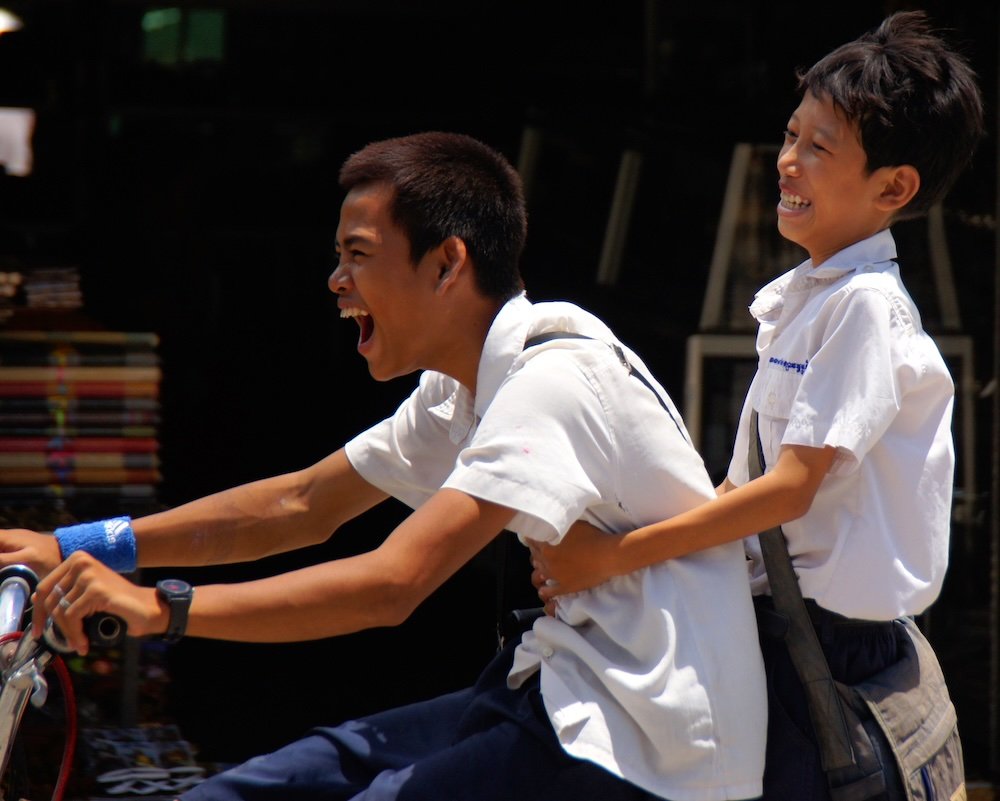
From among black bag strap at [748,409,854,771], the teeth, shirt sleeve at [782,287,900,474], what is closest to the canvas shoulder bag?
black bag strap at [748,409,854,771]

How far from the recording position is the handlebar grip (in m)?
1.93

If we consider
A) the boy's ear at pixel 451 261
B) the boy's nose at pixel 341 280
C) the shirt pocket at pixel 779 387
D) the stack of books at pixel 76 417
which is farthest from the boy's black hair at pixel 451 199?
the stack of books at pixel 76 417

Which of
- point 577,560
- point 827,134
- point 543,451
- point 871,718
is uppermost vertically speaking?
point 827,134

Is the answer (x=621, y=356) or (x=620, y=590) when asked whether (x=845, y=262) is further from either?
(x=620, y=590)

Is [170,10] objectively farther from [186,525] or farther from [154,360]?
[186,525]

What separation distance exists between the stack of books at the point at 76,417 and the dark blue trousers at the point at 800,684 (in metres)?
2.76

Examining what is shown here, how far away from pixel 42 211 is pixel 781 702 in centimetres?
328

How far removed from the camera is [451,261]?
8.23ft

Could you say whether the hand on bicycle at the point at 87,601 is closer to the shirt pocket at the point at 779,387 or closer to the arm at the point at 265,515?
the arm at the point at 265,515

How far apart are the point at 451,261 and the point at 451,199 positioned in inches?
4.2

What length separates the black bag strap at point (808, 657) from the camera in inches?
88.0

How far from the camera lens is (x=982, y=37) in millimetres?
4418

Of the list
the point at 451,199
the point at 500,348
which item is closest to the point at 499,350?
the point at 500,348

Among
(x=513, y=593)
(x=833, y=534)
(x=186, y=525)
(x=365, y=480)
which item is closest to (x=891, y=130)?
(x=833, y=534)
